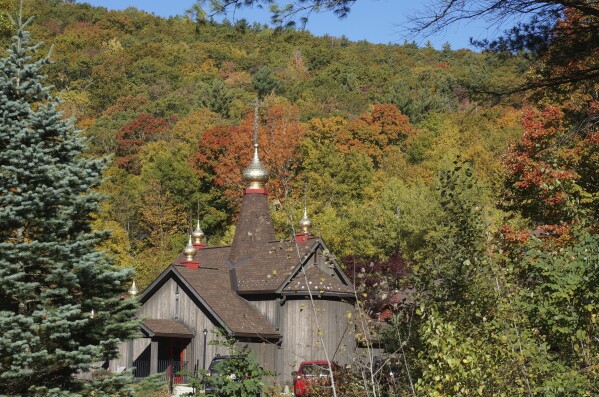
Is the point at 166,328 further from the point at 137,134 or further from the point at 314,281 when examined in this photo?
the point at 137,134

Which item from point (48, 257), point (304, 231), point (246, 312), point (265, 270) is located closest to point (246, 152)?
point (304, 231)

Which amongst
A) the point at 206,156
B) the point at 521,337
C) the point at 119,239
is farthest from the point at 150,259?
→ the point at 521,337

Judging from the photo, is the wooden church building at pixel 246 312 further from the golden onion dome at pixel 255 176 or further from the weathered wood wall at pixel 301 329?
the golden onion dome at pixel 255 176

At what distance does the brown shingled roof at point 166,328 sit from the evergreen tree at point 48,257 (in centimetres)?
1686

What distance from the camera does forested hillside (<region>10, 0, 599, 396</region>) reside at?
37.2 feet

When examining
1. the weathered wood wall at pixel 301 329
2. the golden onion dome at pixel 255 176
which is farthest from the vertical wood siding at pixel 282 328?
the golden onion dome at pixel 255 176

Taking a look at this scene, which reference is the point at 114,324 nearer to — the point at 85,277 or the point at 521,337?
the point at 85,277

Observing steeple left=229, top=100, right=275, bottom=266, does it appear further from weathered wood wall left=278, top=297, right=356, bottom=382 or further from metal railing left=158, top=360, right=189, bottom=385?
metal railing left=158, top=360, right=189, bottom=385

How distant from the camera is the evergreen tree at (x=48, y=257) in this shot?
551 inches

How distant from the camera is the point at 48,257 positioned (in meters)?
14.5

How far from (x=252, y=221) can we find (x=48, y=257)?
22.5 meters

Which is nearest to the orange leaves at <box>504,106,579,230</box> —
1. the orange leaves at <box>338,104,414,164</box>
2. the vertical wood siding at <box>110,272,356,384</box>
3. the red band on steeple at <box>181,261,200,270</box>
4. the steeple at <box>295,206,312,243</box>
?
the vertical wood siding at <box>110,272,356,384</box>

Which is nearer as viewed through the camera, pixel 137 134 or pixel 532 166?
pixel 532 166

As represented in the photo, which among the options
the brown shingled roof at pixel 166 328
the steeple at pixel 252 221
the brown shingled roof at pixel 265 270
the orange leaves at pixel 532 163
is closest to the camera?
the orange leaves at pixel 532 163
